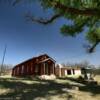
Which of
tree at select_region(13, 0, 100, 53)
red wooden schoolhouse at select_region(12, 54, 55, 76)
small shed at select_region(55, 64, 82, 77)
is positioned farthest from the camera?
small shed at select_region(55, 64, 82, 77)

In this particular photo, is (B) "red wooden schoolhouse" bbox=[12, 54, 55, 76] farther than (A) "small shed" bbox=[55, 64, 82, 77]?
No

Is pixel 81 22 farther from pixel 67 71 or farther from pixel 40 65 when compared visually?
pixel 67 71

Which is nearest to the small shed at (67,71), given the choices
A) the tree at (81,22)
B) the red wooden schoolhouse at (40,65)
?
the red wooden schoolhouse at (40,65)

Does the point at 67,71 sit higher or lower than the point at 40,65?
higher

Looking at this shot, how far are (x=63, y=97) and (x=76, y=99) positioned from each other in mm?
865

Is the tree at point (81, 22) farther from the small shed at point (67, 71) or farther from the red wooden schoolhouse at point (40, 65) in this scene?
the small shed at point (67, 71)

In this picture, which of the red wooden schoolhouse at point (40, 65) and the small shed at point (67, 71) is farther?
the small shed at point (67, 71)

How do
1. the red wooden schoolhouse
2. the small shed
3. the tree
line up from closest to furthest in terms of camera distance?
1. the tree
2. the red wooden schoolhouse
3. the small shed

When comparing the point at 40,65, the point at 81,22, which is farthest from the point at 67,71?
the point at 81,22

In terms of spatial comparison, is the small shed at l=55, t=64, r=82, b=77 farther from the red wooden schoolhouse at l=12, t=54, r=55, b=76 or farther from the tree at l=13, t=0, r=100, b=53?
the tree at l=13, t=0, r=100, b=53

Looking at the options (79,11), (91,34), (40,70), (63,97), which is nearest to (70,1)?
(79,11)

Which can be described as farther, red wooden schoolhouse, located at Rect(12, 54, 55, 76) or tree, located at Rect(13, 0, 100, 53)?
red wooden schoolhouse, located at Rect(12, 54, 55, 76)

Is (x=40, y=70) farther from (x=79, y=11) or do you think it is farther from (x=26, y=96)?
(x=79, y=11)

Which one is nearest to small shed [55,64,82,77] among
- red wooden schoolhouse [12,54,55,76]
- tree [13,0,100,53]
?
red wooden schoolhouse [12,54,55,76]
